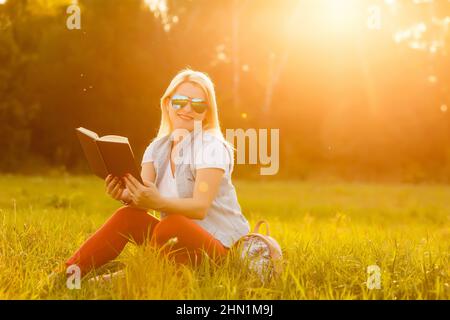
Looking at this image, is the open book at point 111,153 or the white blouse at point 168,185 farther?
the white blouse at point 168,185

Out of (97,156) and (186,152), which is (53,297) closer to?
(97,156)

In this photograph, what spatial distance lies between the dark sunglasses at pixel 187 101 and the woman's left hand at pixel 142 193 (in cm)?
62

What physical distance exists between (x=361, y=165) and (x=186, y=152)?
18571mm

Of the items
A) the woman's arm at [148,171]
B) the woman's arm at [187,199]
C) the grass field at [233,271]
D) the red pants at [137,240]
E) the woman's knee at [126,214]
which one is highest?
the woman's arm at [148,171]

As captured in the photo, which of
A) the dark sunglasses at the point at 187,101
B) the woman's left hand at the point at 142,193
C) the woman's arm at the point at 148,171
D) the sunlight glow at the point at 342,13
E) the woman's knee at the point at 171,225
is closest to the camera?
the woman's left hand at the point at 142,193

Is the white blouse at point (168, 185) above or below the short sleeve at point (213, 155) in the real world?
below

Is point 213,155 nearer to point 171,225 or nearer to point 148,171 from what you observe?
point 171,225

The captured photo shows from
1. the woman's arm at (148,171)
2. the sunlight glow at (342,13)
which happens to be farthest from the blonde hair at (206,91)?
the sunlight glow at (342,13)

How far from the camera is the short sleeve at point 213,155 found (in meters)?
4.02

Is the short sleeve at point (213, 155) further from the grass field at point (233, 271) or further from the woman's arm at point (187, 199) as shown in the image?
the grass field at point (233, 271)

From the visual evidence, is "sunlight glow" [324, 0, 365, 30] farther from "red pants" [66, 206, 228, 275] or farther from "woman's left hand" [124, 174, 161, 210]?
"woman's left hand" [124, 174, 161, 210]

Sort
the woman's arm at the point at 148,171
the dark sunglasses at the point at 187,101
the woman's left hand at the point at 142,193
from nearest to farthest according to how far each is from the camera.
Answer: the woman's left hand at the point at 142,193 < the dark sunglasses at the point at 187,101 < the woman's arm at the point at 148,171

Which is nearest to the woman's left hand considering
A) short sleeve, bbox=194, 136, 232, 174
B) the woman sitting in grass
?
the woman sitting in grass
